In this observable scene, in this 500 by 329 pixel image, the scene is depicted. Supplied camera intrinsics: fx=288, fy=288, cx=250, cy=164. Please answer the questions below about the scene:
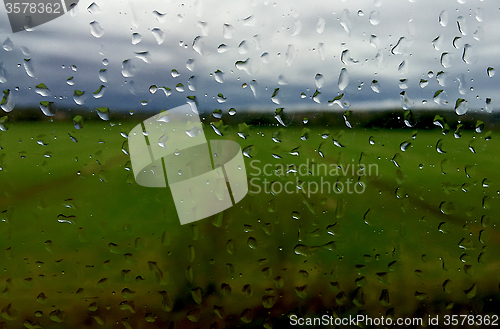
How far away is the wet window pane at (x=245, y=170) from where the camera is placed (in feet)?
3.66

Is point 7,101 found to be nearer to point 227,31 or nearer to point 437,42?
point 227,31

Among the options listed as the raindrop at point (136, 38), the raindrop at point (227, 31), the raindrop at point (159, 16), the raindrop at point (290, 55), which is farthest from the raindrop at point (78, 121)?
the raindrop at point (290, 55)

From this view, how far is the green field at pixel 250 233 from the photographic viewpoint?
115 cm

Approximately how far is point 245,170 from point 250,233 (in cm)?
26

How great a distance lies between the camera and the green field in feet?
3.79

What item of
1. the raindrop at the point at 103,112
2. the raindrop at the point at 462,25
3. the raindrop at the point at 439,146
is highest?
the raindrop at the point at 462,25

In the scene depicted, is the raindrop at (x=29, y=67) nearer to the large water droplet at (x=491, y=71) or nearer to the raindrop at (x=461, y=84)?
the raindrop at (x=461, y=84)

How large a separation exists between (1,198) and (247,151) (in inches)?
40.3

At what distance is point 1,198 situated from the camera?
1175 mm

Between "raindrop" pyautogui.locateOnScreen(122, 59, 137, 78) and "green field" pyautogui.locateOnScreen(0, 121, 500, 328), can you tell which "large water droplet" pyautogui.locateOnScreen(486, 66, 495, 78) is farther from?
"raindrop" pyautogui.locateOnScreen(122, 59, 137, 78)

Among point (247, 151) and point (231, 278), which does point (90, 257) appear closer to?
point (231, 278)

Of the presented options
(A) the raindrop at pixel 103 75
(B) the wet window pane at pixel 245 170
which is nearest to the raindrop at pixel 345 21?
(B) the wet window pane at pixel 245 170

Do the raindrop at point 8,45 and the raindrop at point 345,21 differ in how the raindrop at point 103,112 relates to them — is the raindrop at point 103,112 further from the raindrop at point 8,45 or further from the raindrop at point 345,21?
the raindrop at point 345,21

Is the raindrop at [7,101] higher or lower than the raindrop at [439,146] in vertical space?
higher
